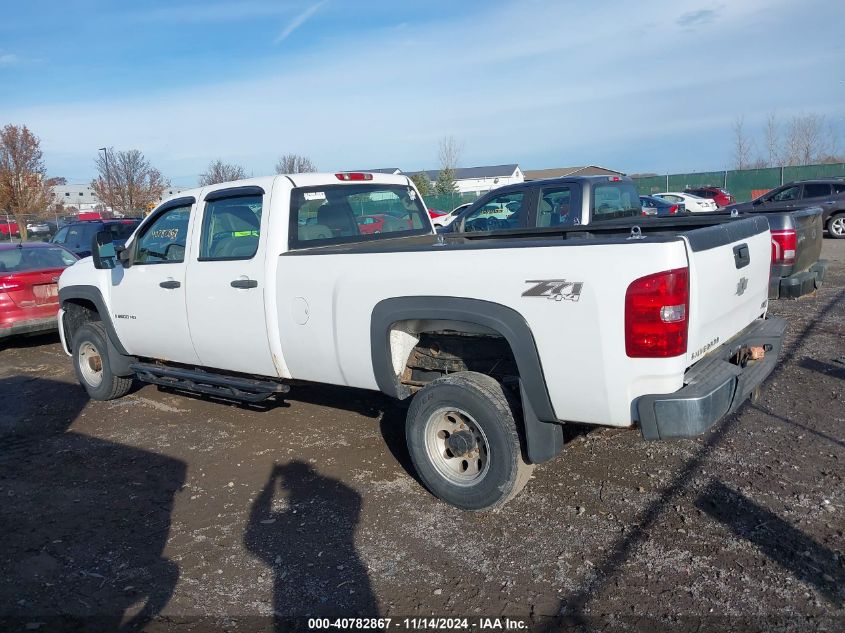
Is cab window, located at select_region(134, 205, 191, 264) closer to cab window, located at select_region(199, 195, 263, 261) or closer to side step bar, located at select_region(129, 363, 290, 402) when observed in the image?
cab window, located at select_region(199, 195, 263, 261)

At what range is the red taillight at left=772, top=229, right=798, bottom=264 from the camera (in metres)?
6.68

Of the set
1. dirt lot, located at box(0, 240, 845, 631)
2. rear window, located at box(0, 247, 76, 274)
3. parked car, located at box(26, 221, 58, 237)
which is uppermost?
rear window, located at box(0, 247, 76, 274)

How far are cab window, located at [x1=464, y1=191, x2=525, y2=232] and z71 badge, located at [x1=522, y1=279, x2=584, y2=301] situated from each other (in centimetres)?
534

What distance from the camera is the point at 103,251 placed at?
6512mm

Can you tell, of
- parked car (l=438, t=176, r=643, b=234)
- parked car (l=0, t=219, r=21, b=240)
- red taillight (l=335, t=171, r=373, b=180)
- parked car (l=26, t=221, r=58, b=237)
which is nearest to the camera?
red taillight (l=335, t=171, r=373, b=180)

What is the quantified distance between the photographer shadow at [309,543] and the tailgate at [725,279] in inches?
84.2

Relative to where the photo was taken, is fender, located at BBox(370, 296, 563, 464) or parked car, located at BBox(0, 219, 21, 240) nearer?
fender, located at BBox(370, 296, 563, 464)

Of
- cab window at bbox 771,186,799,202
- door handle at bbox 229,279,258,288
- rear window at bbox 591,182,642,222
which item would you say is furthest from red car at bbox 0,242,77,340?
cab window at bbox 771,186,799,202

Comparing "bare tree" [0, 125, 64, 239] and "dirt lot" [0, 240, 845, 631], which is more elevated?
"bare tree" [0, 125, 64, 239]

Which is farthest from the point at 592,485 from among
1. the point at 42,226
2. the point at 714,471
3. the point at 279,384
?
the point at 42,226

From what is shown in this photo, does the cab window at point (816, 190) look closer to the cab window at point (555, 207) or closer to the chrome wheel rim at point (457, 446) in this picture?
the cab window at point (555, 207)

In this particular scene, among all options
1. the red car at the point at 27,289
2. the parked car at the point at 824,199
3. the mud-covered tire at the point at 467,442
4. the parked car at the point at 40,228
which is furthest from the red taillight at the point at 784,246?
the parked car at the point at 40,228

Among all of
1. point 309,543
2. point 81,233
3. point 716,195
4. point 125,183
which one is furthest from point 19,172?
point 309,543

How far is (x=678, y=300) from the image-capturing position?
354 cm
